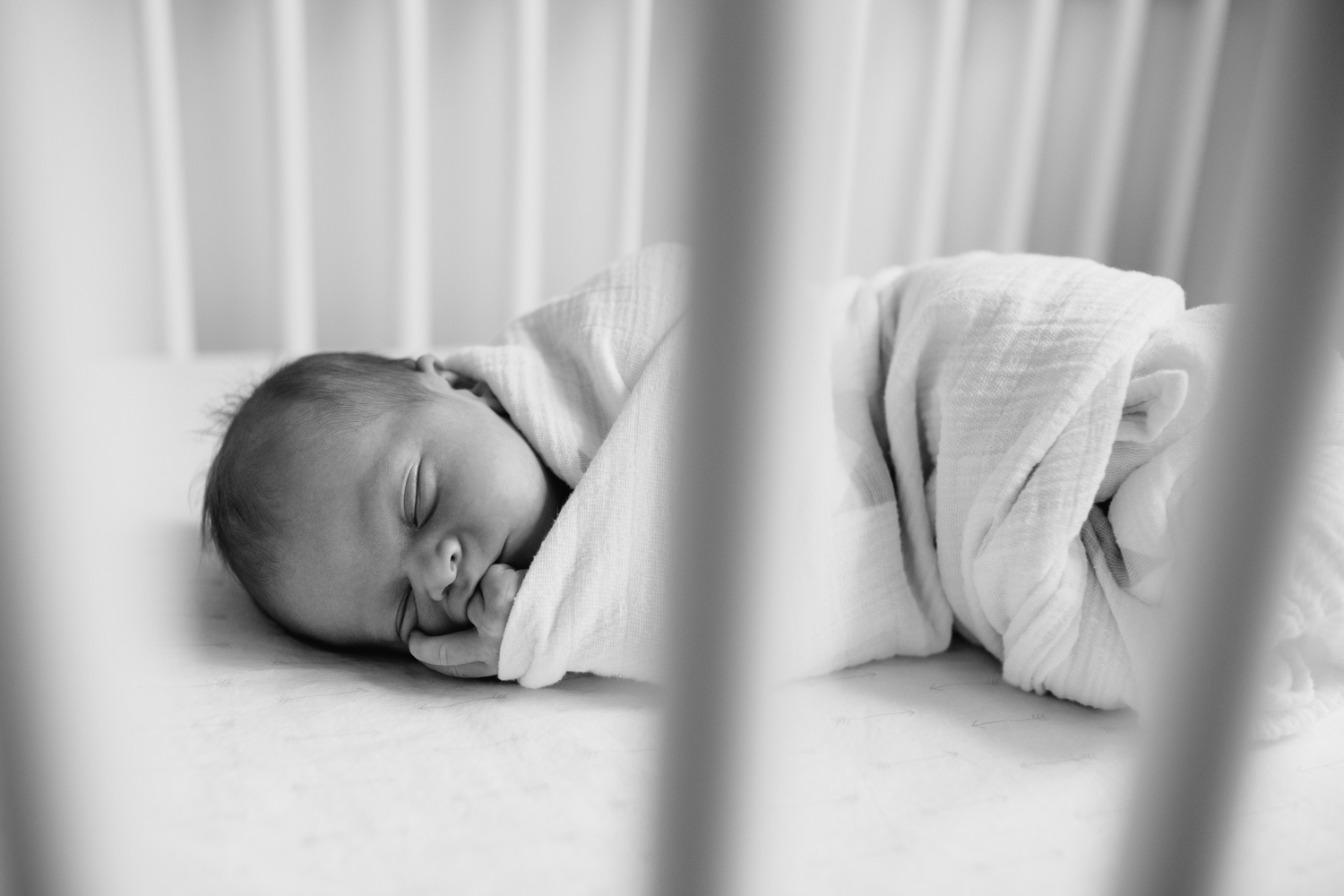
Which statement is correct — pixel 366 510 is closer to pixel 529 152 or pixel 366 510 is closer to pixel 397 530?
pixel 397 530

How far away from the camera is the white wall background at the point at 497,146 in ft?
3.91

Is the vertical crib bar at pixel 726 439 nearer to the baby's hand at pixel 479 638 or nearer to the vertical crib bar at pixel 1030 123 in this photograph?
the baby's hand at pixel 479 638

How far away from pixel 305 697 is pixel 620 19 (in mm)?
973

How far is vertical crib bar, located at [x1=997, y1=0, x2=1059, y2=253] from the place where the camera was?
1311 millimetres

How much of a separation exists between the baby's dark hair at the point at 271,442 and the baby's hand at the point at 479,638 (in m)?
0.11

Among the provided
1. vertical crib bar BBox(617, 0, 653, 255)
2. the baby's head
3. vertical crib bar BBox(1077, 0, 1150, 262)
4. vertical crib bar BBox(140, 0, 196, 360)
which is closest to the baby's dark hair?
the baby's head

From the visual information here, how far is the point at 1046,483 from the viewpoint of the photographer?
0.59m

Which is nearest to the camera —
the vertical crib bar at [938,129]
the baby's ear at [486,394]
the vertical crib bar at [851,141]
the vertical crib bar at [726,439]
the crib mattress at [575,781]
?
the vertical crib bar at [726,439]

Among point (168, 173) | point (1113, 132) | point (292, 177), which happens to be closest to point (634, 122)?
point (292, 177)

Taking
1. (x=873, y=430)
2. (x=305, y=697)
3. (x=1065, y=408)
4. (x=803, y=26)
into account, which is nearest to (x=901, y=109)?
(x=873, y=430)

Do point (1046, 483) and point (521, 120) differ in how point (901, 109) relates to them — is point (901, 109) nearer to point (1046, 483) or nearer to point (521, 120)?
point (521, 120)

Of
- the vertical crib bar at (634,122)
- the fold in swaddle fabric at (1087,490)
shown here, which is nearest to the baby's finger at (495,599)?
the fold in swaddle fabric at (1087,490)

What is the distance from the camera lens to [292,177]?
1.09 m

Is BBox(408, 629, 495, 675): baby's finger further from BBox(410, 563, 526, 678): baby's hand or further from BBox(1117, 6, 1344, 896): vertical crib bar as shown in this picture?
BBox(1117, 6, 1344, 896): vertical crib bar
